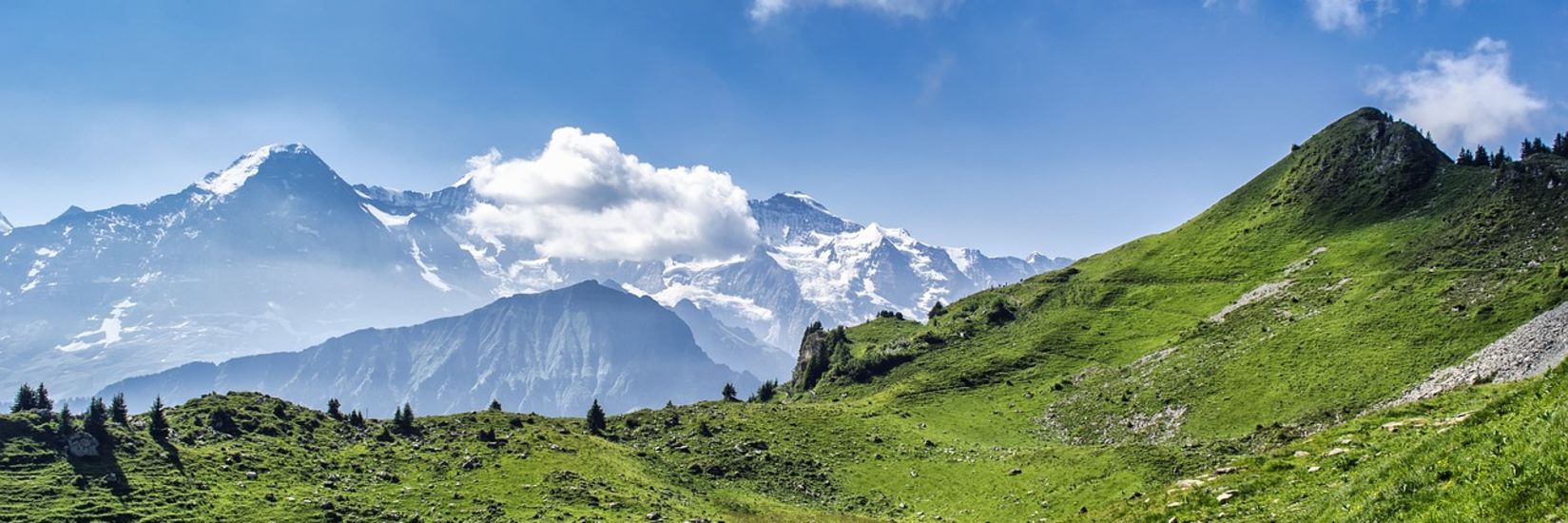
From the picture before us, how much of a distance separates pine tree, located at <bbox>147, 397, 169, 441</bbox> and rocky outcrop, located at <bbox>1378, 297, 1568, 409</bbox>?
354 feet

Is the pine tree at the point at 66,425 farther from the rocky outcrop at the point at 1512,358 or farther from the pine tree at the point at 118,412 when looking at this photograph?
the rocky outcrop at the point at 1512,358

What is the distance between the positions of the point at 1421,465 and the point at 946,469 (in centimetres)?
6640

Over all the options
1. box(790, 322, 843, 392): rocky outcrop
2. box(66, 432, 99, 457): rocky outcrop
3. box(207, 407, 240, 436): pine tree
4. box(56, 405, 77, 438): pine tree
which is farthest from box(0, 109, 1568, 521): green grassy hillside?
box(790, 322, 843, 392): rocky outcrop

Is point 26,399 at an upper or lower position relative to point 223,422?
upper

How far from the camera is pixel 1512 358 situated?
230ft

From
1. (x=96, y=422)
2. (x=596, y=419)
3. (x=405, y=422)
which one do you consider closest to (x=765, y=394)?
(x=596, y=419)

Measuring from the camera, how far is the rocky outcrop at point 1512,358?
220ft

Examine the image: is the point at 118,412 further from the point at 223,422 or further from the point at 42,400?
the point at 42,400

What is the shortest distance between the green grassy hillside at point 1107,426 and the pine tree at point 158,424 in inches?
42.5

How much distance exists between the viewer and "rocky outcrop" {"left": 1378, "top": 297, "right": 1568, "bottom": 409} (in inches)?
2635

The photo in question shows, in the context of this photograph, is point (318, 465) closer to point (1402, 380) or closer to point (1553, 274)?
point (1402, 380)

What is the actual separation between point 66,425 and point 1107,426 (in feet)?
339

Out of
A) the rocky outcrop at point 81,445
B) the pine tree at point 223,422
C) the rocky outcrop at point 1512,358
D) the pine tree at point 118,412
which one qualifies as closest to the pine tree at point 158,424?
the pine tree at point 118,412

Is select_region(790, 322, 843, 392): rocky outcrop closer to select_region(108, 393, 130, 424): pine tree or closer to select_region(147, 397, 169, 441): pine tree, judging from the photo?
select_region(147, 397, 169, 441): pine tree
